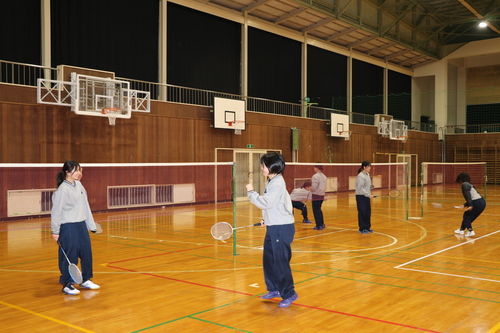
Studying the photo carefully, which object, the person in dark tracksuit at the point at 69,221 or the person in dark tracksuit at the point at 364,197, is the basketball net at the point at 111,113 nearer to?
the person in dark tracksuit at the point at 364,197

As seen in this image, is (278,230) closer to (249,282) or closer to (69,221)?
(249,282)

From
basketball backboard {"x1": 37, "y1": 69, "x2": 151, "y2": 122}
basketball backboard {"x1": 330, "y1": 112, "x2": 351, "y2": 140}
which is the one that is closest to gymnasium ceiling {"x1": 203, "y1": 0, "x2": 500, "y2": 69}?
basketball backboard {"x1": 330, "y1": 112, "x2": 351, "y2": 140}

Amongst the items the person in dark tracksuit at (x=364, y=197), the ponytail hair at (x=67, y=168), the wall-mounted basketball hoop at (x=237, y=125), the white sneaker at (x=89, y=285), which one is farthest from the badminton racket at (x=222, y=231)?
the wall-mounted basketball hoop at (x=237, y=125)

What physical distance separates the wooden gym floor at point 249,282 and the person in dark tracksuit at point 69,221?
1.50ft

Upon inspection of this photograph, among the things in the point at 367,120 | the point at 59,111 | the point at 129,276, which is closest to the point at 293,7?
the point at 367,120

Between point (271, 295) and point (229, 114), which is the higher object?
point (229, 114)

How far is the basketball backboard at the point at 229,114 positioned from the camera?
22.3 metres

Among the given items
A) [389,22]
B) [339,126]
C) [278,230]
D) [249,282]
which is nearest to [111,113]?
[249,282]

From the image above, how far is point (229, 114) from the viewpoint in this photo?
899 inches

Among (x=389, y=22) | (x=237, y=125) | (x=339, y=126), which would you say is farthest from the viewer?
(x=389, y=22)

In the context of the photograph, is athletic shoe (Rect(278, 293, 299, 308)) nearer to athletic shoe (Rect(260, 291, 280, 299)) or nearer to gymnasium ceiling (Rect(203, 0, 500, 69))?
athletic shoe (Rect(260, 291, 280, 299))

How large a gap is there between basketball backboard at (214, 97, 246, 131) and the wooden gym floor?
9.21 metres

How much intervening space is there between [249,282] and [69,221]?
2.79 metres

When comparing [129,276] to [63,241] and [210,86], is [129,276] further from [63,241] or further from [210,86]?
[210,86]
